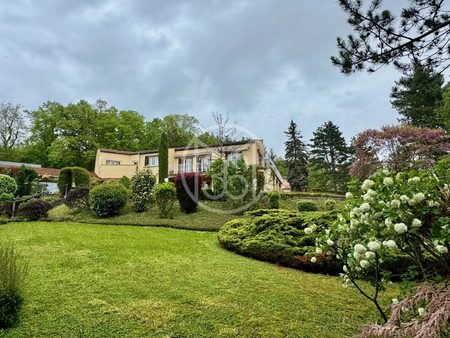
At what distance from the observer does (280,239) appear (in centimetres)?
728

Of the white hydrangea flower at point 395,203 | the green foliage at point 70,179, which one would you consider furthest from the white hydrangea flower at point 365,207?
the green foliage at point 70,179

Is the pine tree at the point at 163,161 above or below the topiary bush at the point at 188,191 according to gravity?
above

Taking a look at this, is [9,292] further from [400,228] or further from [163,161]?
[163,161]

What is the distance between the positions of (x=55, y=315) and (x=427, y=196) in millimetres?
3997

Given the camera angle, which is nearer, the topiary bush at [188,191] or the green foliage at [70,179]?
the topiary bush at [188,191]

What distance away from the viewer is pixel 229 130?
23.1 m

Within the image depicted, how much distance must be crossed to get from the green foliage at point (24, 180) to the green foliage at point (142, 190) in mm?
8698

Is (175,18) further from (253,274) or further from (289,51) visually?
(253,274)

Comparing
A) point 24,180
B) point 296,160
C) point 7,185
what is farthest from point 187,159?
point 7,185

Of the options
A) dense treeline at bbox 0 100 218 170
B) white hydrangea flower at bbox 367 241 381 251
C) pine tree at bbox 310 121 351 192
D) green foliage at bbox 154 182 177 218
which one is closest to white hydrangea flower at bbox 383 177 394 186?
white hydrangea flower at bbox 367 241 381 251

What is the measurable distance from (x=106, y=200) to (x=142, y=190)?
203cm

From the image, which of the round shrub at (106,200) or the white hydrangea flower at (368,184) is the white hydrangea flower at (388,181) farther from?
the round shrub at (106,200)

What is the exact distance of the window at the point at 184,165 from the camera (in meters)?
27.5

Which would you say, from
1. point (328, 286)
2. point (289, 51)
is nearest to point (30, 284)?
point (328, 286)
